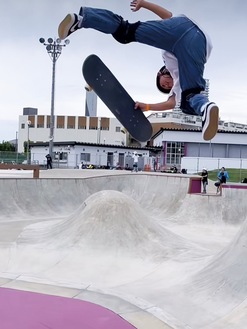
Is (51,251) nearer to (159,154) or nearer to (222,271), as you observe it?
(222,271)

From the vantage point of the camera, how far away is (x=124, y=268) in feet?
A: 30.0

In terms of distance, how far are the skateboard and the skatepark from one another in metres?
1.75

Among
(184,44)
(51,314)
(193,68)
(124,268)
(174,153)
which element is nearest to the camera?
(51,314)

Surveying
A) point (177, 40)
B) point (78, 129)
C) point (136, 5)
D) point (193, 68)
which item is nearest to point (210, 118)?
point (193, 68)

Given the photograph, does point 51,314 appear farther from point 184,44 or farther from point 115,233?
point 184,44

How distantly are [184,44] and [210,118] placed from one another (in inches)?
73.6

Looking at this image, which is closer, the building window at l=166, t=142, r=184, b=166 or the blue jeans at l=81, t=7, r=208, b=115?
the blue jeans at l=81, t=7, r=208, b=115

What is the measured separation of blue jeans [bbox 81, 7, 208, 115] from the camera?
995 cm

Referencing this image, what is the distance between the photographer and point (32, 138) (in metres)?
91.1

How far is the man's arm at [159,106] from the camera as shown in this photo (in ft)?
35.5

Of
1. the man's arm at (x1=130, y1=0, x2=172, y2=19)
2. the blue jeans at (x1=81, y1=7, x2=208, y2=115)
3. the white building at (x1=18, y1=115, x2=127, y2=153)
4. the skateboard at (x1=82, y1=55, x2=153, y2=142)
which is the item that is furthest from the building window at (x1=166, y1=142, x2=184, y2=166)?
the white building at (x1=18, y1=115, x2=127, y2=153)

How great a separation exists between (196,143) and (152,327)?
4037 cm

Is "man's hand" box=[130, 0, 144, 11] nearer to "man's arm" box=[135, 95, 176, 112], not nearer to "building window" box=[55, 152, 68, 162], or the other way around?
"man's arm" box=[135, 95, 176, 112]

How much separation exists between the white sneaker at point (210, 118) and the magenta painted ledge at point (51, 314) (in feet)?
15.7
